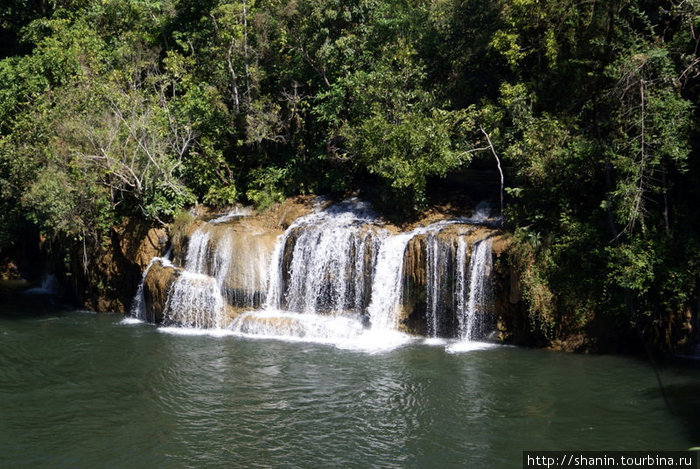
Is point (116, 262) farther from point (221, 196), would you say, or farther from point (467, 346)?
point (467, 346)

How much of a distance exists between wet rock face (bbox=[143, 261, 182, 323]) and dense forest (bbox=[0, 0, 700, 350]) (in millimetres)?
2164

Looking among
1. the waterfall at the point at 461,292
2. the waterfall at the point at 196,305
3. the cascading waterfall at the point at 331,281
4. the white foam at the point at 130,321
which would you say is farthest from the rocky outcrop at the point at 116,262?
the waterfall at the point at 461,292

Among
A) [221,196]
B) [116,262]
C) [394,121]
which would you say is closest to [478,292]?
[394,121]

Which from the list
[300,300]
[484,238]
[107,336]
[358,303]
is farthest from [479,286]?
[107,336]

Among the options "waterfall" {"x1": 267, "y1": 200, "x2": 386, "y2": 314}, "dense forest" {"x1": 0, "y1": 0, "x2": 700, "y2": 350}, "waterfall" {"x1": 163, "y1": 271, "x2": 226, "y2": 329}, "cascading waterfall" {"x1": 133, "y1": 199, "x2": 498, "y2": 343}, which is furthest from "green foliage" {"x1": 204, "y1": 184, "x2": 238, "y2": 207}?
"waterfall" {"x1": 163, "y1": 271, "x2": 226, "y2": 329}

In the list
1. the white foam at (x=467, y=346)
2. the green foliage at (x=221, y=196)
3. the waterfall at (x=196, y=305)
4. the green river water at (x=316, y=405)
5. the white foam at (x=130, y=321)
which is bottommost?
the green river water at (x=316, y=405)

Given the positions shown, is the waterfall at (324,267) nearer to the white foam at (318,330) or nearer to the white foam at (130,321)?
the white foam at (318,330)

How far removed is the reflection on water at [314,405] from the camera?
1118cm

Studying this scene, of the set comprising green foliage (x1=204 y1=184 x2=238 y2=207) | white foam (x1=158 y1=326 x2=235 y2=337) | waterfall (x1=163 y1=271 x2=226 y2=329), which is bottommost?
white foam (x1=158 y1=326 x2=235 y2=337)

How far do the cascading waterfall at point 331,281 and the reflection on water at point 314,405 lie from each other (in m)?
1.07

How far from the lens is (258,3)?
24.5 meters

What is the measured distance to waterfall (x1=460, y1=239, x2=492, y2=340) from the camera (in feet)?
55.6

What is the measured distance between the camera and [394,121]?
2052 cm

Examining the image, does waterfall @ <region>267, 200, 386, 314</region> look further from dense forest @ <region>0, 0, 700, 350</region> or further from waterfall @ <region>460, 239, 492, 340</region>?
waterfall @ <region>460, 239, 492, 340</region>
